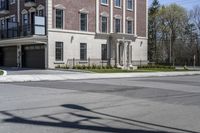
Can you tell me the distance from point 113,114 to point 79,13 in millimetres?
32540

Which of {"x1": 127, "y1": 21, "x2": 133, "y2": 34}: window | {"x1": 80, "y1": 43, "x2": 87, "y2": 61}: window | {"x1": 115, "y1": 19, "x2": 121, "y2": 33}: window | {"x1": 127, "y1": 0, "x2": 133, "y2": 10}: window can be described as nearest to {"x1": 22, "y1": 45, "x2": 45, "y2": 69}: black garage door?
{"x1": 80, "y1": 43, "x2": 87, "y2": 61}: window

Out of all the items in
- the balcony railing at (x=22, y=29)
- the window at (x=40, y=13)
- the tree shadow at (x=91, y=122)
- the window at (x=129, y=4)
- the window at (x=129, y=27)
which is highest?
the window at (x=129, y=4)

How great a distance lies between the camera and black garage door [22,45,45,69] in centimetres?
4035

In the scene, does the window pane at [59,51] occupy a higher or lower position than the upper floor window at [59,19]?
lower

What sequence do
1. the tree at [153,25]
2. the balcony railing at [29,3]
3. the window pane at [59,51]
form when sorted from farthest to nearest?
the tree at [153,25] < the balcony railing at [29,3] < the window pane at [59,51]

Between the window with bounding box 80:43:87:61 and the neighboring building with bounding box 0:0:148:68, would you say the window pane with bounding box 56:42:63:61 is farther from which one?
the window with bounding box 80:43:87:61

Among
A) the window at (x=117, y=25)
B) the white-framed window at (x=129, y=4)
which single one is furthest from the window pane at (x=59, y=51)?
the white-framed window at (x=129, y=4)

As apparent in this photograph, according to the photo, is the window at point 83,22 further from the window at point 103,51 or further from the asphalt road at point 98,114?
the asphalt road at point 98,114

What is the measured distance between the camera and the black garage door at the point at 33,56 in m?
40.3

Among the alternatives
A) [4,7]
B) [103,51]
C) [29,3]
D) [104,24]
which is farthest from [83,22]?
[4,7]

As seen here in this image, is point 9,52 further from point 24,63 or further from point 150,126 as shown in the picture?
point 150,126

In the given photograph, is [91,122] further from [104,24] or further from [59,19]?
[104,24]

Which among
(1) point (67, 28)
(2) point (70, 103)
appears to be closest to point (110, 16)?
(1) point (67, 28)

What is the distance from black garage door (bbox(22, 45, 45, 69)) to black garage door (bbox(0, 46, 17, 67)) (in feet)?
6.91
